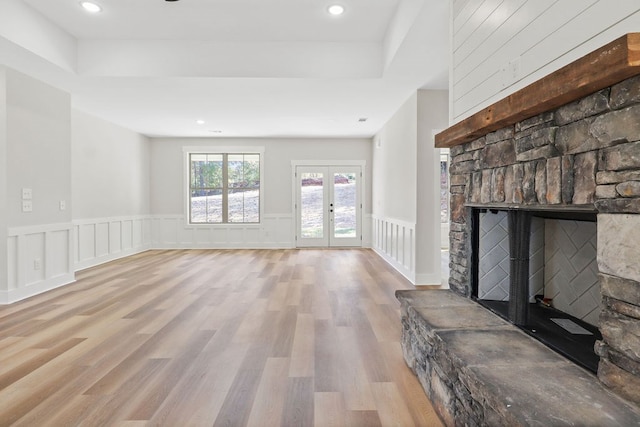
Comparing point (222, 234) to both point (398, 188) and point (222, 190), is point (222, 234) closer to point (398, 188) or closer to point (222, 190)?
point (222, 190)

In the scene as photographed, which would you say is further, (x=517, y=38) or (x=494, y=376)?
(x=517, y=38)

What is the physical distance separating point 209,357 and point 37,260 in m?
3.13

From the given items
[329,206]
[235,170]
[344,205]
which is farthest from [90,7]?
[344,205]

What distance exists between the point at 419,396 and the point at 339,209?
20.7 feet

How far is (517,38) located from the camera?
172cm

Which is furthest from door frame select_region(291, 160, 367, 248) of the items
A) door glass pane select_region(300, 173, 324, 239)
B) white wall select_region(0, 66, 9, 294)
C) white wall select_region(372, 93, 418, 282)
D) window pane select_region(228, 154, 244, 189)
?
white wall select_region(0, 66, 9, 294)

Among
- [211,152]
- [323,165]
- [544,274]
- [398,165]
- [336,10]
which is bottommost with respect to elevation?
[544,274]

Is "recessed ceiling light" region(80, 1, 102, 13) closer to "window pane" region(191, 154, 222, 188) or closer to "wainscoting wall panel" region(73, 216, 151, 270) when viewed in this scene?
"wainscoting wall panel" region(73, 216, 151, 270)

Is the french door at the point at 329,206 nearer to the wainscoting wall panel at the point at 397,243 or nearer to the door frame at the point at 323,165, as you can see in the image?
the door frame at the point at 323,165

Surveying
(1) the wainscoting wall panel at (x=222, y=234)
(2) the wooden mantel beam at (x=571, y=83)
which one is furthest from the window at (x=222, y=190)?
(2) the wooden mantel beam at (x=571, y=83)

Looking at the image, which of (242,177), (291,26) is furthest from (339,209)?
(291,26)

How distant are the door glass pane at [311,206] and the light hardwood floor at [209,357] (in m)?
3.61

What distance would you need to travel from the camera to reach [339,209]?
8117mm

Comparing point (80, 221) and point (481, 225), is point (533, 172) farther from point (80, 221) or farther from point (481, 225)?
point (80, 221)
